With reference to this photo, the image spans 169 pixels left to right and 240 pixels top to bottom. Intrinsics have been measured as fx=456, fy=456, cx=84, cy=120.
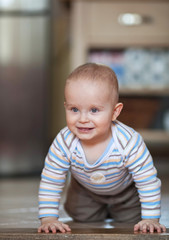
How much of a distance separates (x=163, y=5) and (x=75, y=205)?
3.93 feet

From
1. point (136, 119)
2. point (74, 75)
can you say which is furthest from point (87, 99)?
point (136, 119)

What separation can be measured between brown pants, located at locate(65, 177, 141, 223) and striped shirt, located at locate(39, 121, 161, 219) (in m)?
0.08

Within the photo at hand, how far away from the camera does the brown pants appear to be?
3.51ft

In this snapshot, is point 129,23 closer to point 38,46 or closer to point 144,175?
point 38,46

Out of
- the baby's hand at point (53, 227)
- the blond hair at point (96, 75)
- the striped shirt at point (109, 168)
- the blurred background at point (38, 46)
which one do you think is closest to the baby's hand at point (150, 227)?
the striped shirt at point (109, 168)

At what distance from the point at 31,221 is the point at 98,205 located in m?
0.16

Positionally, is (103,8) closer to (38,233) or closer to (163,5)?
(163,5)

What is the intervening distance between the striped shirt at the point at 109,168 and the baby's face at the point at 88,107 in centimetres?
6

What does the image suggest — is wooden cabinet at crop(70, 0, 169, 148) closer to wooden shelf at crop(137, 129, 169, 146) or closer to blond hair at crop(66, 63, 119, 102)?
wooden shelf at crop(137, 129, 169, 146)

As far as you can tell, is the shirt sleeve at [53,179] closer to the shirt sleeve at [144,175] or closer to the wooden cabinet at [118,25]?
the shirt sleeve at [144,175]

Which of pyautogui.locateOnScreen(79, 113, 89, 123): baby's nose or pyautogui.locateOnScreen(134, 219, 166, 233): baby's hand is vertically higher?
pyautogui.locateOnScreen(79, 113, 89, 123): baby's nose

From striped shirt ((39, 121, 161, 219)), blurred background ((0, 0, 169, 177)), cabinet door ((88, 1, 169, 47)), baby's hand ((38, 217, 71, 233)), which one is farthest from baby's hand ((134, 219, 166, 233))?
cabinet door ((88, 1, 169, 47))

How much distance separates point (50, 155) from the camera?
0.96 metres

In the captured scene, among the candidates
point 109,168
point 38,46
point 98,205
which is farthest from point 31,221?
point 38,46
